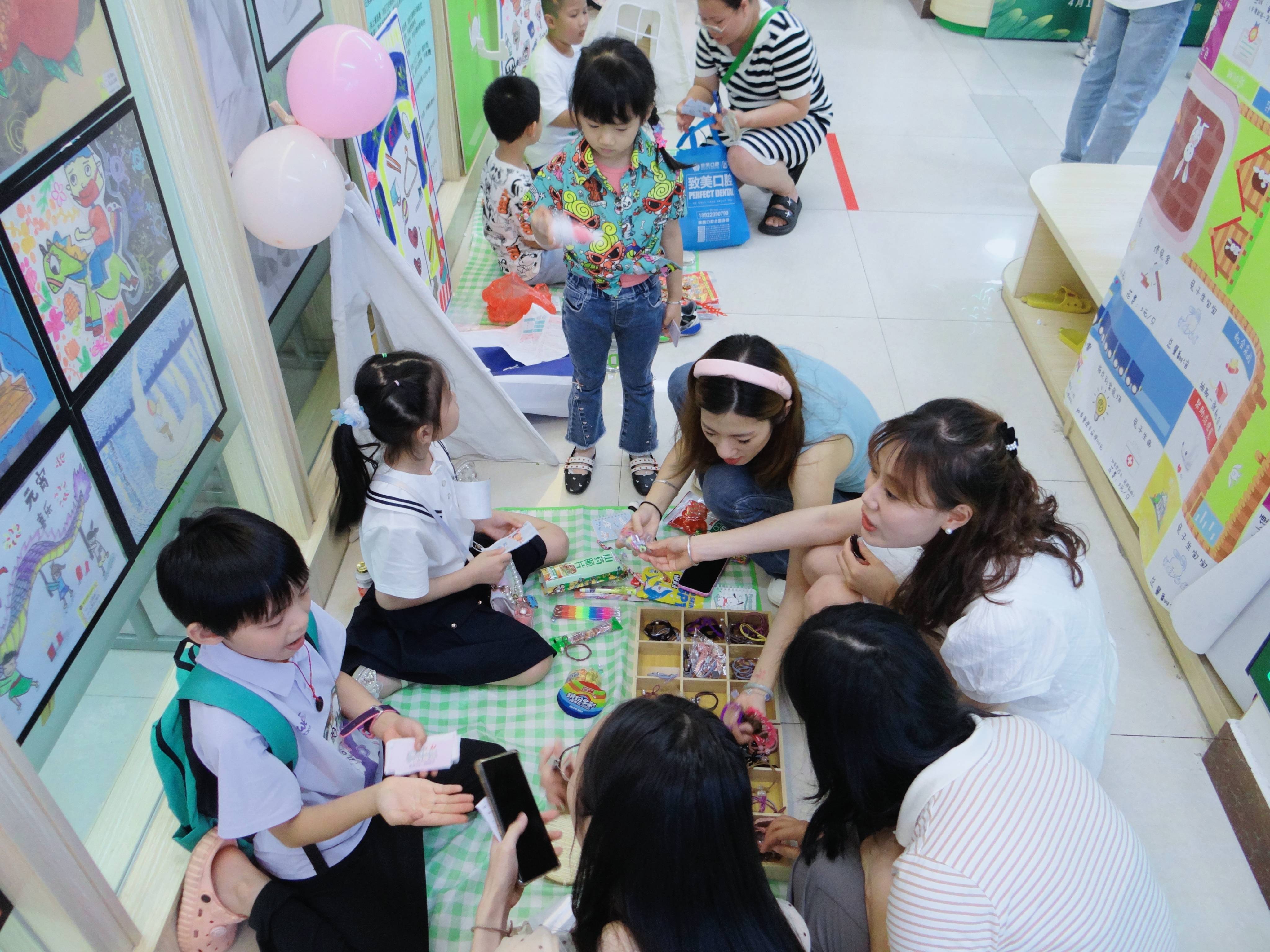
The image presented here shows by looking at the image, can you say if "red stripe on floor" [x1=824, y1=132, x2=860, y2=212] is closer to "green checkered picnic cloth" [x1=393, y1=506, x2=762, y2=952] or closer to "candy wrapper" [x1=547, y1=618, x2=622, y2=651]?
"green checkered picnic cloth" [x1=393, y1=506, x2=762, y2=952]

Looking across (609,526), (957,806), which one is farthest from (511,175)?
(957,806)

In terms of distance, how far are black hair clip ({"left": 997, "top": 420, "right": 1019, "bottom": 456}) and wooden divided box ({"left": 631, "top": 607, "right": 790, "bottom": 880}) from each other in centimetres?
85

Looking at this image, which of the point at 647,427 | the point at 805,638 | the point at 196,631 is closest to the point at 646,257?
the point at 647,427

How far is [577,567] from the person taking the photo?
2.57m

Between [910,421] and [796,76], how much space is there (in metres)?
2.80

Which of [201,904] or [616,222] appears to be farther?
[616,222]

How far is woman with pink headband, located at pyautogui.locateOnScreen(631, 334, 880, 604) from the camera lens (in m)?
2.06

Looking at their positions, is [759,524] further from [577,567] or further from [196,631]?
[196,631]

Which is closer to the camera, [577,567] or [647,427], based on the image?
[577,567]

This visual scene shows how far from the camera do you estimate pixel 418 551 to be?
208 centimetres

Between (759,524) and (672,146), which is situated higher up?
(759,524)

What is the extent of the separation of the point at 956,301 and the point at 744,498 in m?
2.02

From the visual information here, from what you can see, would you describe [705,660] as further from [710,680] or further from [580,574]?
[580,574]

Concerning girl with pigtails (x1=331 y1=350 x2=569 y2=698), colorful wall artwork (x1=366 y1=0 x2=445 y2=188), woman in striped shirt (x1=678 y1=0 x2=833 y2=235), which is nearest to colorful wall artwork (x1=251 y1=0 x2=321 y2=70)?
colorful wall artwork (x1=366 y1=0 x2=445 y2=188)
